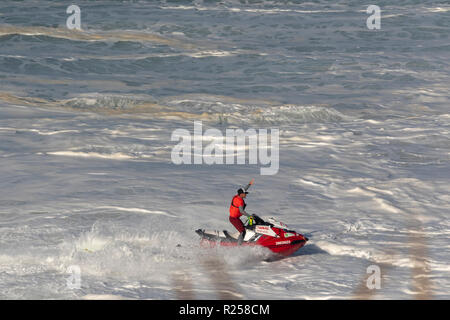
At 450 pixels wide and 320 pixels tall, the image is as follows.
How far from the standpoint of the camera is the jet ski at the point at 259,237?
43.8 feet

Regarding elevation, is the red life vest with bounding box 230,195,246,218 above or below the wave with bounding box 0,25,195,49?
below

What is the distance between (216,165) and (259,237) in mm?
9811

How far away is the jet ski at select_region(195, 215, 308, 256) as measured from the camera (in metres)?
13.4

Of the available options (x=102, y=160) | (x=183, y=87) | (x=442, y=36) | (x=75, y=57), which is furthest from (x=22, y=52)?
(x=442, y=36)

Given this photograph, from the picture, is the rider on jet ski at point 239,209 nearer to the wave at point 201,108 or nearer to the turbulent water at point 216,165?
the turbulent water at point 216,165

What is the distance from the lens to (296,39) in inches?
2191

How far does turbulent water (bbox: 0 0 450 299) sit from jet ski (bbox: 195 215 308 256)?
0.77 feet

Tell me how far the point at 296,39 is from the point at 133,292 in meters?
46.5

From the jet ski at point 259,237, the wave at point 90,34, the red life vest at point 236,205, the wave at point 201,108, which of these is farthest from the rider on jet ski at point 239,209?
the wave at point 90,34

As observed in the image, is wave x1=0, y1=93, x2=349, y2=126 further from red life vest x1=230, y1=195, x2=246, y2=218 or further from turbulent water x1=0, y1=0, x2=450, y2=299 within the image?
red life vest x1=230, y1=195, x2=246, y2=218

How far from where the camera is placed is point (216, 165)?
2302 centimetres

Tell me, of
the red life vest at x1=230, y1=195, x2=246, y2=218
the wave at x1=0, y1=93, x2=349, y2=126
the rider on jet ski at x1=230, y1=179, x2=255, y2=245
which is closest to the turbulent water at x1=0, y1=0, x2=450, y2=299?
the wave at x1=0, y1=93, x2=349, y2=126

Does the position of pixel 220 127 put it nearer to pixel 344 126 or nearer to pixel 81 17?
pixel 344 126

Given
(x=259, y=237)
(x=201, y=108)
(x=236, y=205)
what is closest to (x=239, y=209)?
(x=236, y=205)
